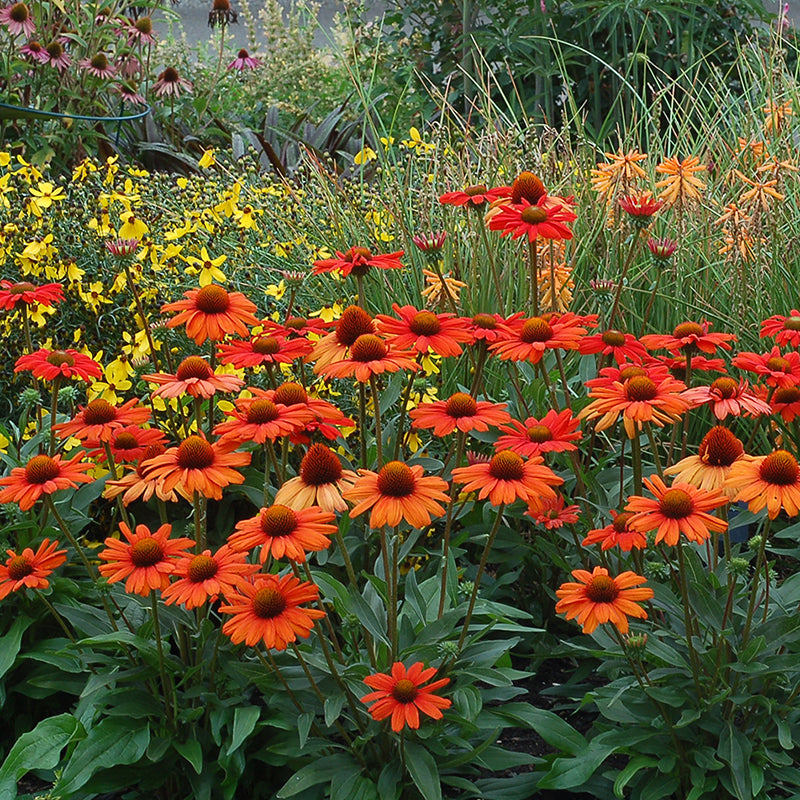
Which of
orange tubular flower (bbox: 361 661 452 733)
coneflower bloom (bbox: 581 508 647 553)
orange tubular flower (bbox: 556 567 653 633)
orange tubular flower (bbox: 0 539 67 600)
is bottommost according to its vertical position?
orange tubular flower (bbox: 0 539 67 600)

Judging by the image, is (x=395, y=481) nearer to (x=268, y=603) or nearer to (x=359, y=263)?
(x=268, y=603)

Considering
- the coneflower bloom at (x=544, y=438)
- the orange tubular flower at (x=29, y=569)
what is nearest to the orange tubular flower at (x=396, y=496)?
the coneflower bloom at (x=544, y=438)

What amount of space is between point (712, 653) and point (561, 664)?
29.7 inches

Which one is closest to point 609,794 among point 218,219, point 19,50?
point 218,219

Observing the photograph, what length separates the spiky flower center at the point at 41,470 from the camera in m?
1.67

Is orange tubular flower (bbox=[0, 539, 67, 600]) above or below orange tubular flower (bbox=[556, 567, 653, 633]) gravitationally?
below

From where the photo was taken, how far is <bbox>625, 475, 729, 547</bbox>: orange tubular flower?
140 centimetres

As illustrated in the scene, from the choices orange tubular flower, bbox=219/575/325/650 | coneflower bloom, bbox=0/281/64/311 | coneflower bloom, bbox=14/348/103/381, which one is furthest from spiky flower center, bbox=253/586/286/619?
coneflower bloom, bbox=0/281/64/311

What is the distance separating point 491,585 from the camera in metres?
2.26

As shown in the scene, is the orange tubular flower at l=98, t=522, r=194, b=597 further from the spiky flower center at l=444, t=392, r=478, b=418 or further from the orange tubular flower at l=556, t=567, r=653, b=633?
the orange tubular flower at l=556, t=567, r=653, b=633

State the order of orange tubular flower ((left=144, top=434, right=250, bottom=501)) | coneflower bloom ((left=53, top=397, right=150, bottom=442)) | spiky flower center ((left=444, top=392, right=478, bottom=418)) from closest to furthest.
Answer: orange tubular flower ((left=144, top=434, right=250, bottom=501)) < spiky flower center ((left=444, top=392, right=478, bottom=418)) < coneflower bloom ((left=53, top=397, right=150, bottom=442))

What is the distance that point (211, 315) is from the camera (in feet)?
5.60

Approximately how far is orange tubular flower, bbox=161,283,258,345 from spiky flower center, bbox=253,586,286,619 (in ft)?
1.49

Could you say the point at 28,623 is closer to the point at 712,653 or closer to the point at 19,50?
the point at 712,653
